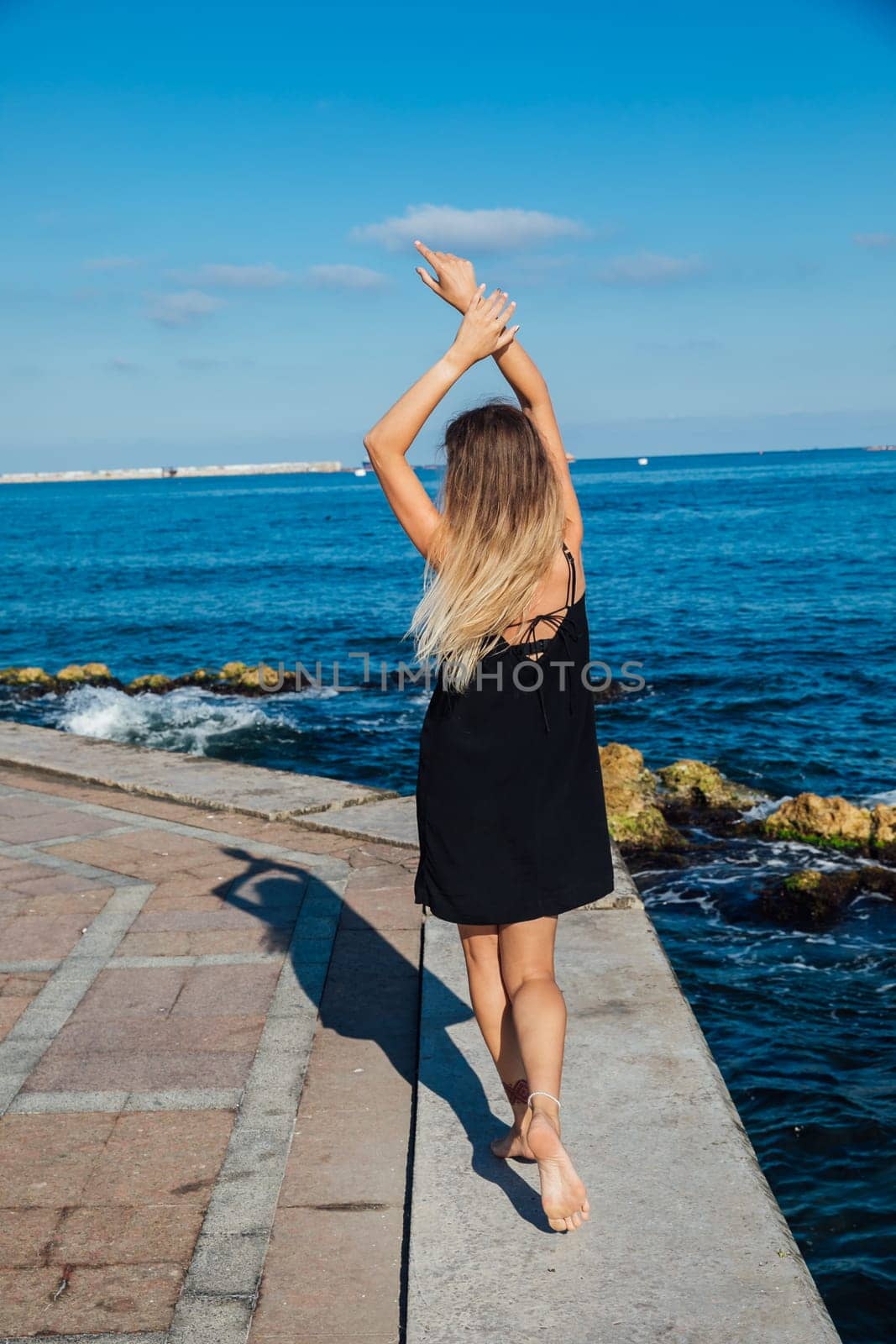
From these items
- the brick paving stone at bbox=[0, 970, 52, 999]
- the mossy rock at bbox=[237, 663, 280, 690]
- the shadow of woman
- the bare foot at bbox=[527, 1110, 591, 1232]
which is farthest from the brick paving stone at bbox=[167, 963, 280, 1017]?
the mossy rock at bbox=[237, 663, 280, 690]

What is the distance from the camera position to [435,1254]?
245 centimetres

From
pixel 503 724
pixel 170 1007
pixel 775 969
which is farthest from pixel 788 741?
pixel 503 724

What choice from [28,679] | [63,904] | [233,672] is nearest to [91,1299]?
[63,904]

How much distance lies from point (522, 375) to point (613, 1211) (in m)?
1.86

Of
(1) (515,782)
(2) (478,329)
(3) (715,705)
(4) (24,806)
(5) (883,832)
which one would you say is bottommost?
(3) (715,705)

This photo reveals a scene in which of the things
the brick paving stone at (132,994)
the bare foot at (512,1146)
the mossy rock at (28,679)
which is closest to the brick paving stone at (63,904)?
the brick paving stone at (132,994)

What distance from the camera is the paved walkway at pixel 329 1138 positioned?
2324mm

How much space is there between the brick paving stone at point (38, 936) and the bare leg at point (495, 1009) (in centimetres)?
231

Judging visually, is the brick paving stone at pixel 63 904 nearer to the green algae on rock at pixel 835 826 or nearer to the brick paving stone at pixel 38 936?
the brick paving stone at pixel 38 936

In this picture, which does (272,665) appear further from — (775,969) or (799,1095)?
(799,1095)

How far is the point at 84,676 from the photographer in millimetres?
18812

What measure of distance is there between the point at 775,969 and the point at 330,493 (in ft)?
426

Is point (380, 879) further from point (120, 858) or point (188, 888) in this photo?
point (120, 858)

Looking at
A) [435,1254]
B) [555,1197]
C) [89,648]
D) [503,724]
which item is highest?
[503,724]
